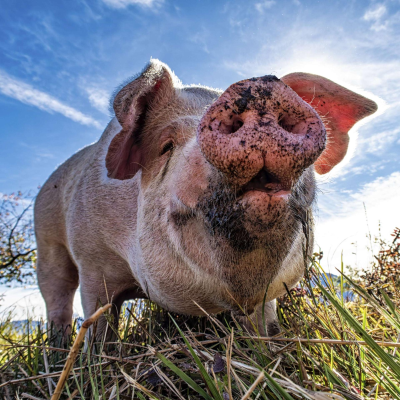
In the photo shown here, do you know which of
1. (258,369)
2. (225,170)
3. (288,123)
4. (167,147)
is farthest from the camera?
(167,147)

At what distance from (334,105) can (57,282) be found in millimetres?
3694

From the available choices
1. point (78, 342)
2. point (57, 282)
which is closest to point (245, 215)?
point (78, 342)

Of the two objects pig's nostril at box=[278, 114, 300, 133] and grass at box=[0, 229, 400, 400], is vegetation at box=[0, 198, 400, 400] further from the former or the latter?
pig's nostril at box=[278, 114, 300, 133]

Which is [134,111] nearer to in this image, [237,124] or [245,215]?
[237,124]

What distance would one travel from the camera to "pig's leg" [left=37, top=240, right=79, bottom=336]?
4.55 metres

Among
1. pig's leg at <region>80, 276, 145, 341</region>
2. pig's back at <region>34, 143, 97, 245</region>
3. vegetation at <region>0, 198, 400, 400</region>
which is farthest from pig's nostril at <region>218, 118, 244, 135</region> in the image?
pig's back at <region>34, 143, 97, 245</region>

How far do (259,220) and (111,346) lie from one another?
7.34 ft

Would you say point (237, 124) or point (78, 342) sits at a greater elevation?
point (237, 124)

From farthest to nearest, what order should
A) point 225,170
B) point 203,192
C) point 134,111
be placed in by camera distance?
1. point 134,111
2. point 203,192
3. point 225,170

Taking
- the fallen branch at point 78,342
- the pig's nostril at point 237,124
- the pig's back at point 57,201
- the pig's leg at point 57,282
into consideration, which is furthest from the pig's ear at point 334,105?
the pig's leg at point 57,282

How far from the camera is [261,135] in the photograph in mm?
1544

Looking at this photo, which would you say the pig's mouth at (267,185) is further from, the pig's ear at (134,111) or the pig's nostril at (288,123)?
the pig's ear at (134,111)

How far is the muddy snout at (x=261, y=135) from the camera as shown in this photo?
155 centimetres

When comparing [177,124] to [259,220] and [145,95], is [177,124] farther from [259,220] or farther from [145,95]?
[259,220]
